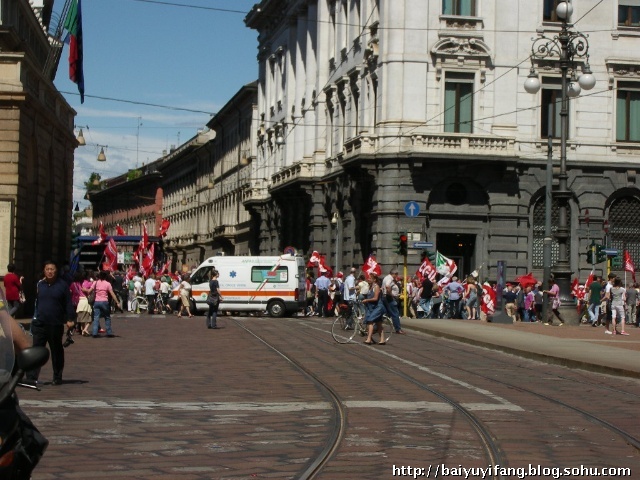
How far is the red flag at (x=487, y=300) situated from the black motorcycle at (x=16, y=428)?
37.9 meters

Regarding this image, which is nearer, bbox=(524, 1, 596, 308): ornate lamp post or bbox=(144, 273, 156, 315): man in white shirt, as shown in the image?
bbox=(524, 1, 596, 308): ornate lamp post

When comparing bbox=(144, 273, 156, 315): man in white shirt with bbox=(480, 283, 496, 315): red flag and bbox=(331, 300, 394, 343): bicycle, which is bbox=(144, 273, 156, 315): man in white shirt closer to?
bbox=(480, 283, 496, 315): red flag

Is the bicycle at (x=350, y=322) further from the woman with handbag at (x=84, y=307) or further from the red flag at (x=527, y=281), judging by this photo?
the red flag at (x=527, y=281)

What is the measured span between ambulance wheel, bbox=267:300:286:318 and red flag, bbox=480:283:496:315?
25.7 ft

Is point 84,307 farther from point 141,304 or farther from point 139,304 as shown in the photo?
point 141,304

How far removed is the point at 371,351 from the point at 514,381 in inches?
281

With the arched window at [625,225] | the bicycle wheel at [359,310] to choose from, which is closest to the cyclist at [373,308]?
the bicycle wheel at [359,310]

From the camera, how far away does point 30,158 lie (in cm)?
4394

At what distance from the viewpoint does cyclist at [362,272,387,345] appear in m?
28.5

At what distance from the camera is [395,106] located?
4991 centimetres

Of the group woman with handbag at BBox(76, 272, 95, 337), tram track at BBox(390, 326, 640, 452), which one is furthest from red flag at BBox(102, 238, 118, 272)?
tram track at BBox(390, 326, 640, 452)

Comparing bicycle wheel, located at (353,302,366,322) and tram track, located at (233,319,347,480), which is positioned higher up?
bicycle wheel, located at (353,302,366,322)

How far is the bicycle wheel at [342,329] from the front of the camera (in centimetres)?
3036

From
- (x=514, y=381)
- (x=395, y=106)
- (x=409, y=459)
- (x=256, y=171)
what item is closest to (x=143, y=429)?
(x=409, y=459)
